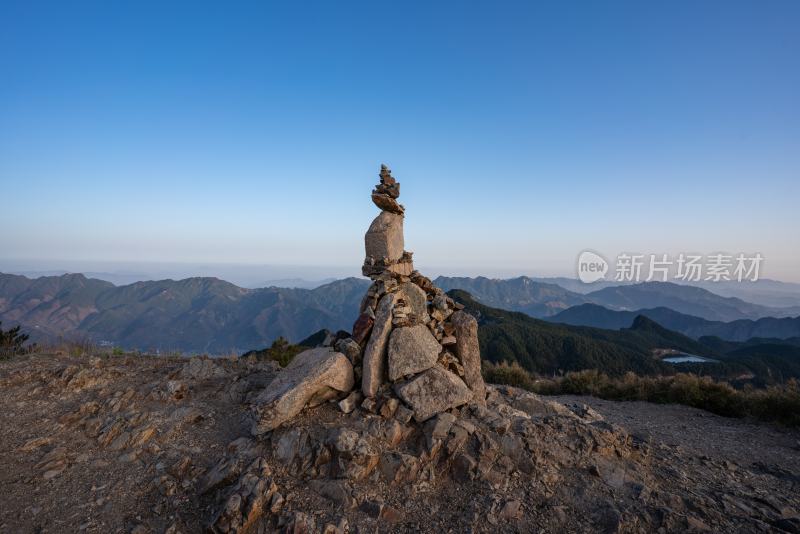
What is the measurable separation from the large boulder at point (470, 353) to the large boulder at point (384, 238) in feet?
9.15

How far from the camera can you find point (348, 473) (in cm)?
715

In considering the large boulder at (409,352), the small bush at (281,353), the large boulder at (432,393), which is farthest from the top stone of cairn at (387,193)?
the small bush at (281,353)


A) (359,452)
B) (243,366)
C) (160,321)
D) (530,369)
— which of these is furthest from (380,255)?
(160,321)

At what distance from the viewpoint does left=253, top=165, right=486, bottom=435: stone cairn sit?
8.45m

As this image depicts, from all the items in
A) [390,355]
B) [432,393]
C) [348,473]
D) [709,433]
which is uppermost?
[390,355]

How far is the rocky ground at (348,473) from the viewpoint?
642 centimetres

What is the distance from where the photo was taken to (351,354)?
935 cm

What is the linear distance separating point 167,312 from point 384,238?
19236 cm

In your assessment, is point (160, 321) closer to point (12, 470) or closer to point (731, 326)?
point (12, 470)

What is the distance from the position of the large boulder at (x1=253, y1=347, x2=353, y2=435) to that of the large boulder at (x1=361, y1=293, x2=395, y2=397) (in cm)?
51

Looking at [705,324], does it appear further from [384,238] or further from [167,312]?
[167,312]

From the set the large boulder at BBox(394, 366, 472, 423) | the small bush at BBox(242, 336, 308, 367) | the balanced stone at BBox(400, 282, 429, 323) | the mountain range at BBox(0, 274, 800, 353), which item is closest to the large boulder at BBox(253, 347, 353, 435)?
the large boulder at BBox(394, 366, 472, 423)

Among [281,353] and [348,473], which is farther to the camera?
[281,353]

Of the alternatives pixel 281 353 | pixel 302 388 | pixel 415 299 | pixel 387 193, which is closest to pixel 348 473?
pixel 302 388
